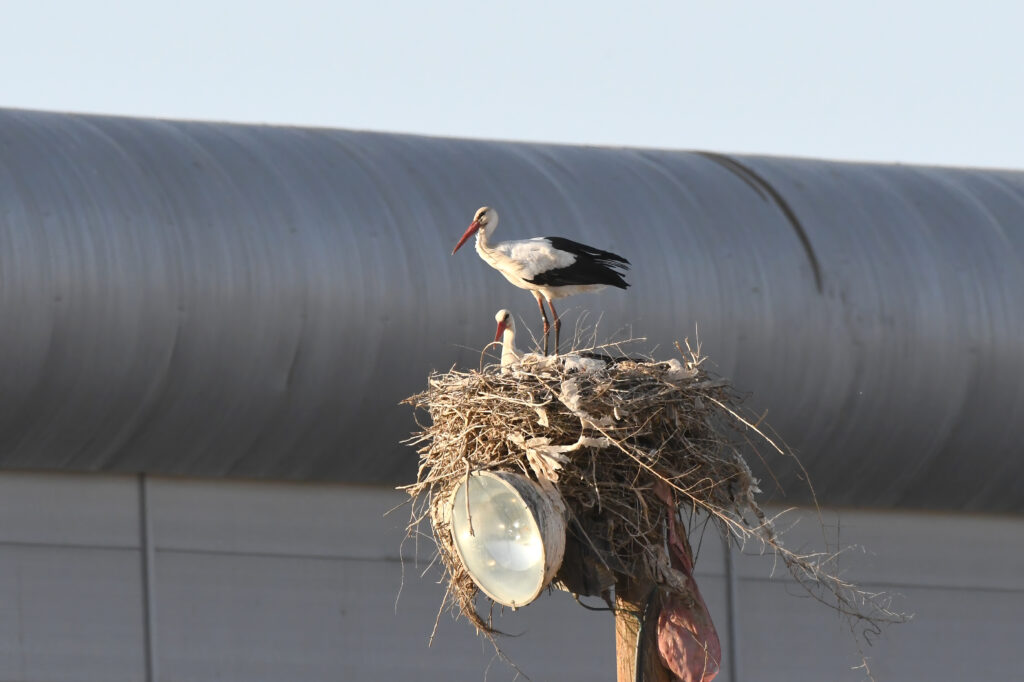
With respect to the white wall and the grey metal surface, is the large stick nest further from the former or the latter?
the white wall

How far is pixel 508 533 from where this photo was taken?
9156 millimetres

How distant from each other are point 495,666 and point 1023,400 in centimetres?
505

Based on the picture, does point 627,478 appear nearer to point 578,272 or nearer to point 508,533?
point 508,533

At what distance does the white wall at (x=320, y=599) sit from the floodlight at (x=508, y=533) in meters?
5.53

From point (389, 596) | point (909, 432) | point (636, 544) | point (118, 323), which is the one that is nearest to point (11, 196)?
point (118, 323)

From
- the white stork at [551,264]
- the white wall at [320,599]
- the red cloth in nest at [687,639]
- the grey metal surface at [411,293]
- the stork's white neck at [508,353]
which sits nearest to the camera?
the red cloth in nest at [687,639]

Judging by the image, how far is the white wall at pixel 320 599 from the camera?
1430cm

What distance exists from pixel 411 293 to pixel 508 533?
230 inches

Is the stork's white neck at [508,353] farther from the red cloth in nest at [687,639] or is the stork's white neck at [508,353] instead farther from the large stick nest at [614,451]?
the red cloth in nest at [687,639]

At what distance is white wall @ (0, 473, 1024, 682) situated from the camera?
1430cm

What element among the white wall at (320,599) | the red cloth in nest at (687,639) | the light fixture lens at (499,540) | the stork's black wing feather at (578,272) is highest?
the stork's black wing feather at (578,272)

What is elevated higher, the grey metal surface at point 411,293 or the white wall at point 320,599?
the grey metal surface at point 411,293

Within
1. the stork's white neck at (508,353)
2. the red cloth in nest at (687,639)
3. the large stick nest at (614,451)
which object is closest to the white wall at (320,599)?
the stork's white neck at (508,353)

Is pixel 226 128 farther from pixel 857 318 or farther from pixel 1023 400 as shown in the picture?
pixel 1023 400
